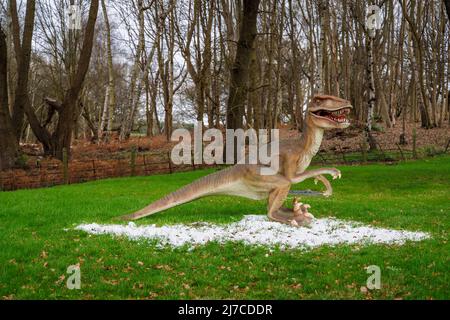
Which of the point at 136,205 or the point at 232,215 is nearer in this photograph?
the point at 232,215

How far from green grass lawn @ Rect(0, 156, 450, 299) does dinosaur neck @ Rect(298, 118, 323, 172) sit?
5.91 ft

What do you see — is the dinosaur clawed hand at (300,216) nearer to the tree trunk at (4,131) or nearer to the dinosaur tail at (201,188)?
the dinosaur tail at (201,188)

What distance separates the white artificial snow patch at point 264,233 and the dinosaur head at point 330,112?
5.86ft

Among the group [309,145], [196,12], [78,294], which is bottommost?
[78,294]

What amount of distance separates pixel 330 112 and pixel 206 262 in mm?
3488

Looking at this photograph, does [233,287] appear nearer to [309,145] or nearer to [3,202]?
[309,145]

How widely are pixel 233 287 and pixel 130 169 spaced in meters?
16.2

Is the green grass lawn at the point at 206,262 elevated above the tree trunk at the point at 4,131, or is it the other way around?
the tree trunk at the point at 4,131

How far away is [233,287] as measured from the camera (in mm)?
5801

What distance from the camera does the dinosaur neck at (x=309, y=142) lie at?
8.73m

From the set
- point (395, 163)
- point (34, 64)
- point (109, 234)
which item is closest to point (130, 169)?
point (395, 163)

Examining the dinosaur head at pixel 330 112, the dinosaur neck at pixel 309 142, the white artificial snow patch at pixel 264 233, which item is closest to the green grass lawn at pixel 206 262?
the white artificial snow patch at pixel 264 233

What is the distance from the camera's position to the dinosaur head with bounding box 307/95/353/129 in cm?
846

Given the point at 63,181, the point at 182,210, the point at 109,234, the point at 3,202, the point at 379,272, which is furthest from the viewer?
the point at 63,181
